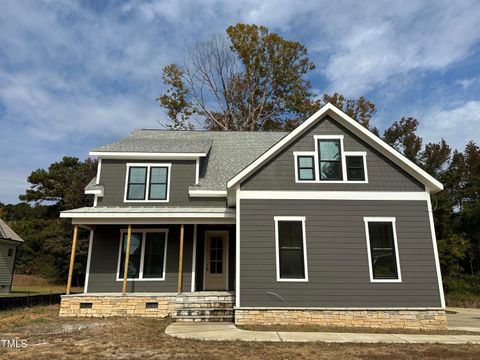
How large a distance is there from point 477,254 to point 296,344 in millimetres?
24578

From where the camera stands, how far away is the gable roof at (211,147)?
13719 mm

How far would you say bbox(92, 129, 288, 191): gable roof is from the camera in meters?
13.7

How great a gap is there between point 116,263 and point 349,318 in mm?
8219

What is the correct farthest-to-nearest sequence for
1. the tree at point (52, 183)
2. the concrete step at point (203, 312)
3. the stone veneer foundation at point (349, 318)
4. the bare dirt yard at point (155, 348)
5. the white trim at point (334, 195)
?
the tree at point (52, 183)
the white trim at point (334, 195)
the concrete step at point (203, 312)
the stone veneer foundation at point (349, 318)
the bare dirt yard at point (155, 348)

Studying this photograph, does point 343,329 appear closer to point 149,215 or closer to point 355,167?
point 355,167

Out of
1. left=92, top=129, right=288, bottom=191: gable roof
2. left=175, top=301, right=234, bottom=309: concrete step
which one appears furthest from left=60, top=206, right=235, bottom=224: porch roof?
left=175, top=301, right=234, bottom=309: concrete step

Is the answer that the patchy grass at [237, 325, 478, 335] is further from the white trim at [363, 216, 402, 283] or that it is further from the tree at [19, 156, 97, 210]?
the tree at [19, 156, 97, 210]

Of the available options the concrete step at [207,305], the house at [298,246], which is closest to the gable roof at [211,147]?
the house at [298,246]

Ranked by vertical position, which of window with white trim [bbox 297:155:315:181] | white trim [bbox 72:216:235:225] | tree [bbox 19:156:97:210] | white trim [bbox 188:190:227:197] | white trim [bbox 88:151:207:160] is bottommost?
white trim [bbox 72:216:235:225]

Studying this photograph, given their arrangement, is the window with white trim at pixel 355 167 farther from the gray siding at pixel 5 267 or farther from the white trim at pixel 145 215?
the gray siding at pixel 5 267

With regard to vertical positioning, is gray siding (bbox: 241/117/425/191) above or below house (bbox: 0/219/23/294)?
above

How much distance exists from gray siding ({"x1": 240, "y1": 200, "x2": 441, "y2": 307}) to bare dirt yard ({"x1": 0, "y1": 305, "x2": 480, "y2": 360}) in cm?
241

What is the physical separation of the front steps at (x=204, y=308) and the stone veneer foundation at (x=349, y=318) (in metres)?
0.80

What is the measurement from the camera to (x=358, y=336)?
8.22 m
